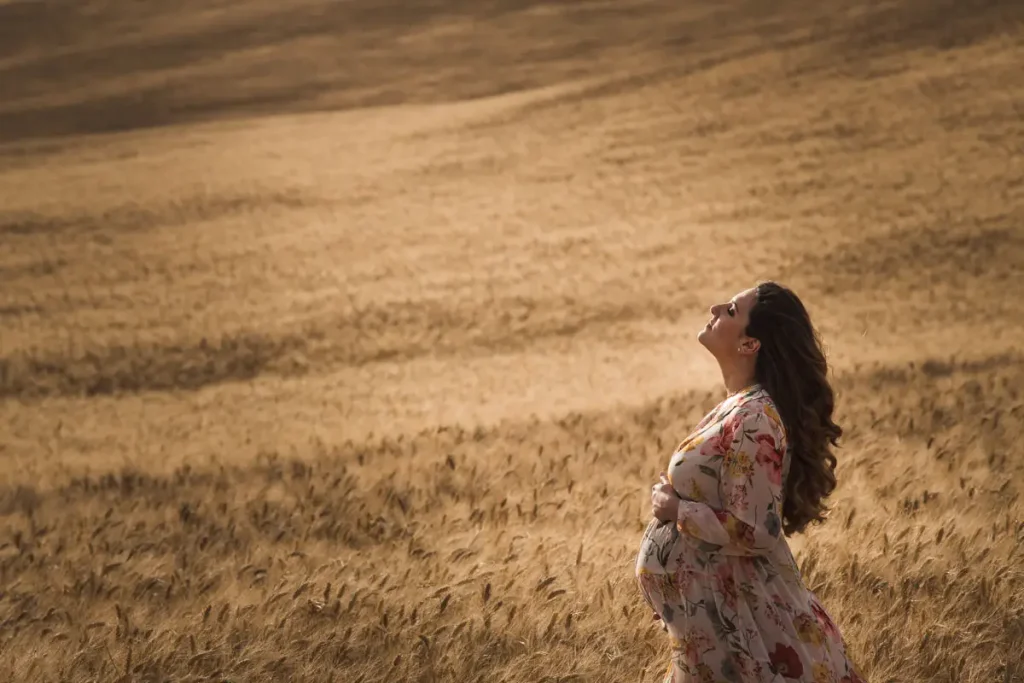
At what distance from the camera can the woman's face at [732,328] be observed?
2988mm

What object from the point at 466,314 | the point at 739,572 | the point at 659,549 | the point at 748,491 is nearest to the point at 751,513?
the point at 748,491

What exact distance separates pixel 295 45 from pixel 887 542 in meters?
33.2

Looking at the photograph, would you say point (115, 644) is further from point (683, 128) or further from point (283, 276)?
point (683, 128)

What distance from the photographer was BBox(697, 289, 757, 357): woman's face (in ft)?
9.80

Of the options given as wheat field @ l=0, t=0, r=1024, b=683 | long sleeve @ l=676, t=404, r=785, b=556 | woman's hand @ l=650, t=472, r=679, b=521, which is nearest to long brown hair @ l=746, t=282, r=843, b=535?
long sleeve @ l=676, t=404, r=785, b=556

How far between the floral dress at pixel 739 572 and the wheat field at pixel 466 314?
0.99 meters

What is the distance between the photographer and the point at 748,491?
108 inches

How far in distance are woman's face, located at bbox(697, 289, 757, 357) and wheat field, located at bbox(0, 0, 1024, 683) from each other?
1394mm

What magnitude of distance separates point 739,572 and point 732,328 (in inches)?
25.9

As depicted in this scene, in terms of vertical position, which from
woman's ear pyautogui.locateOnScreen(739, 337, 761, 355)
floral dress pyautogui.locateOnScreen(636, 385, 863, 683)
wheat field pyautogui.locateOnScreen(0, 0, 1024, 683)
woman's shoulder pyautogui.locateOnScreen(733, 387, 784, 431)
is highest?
woman's ear pyautogui.locateOnScreen(739, 337, 761, 355)

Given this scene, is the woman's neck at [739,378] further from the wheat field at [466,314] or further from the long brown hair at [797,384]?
the wheat field at [466,314]

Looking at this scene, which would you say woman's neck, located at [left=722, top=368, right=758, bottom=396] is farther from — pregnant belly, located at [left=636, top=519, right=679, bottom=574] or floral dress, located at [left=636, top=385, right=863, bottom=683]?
pregnant belly, located at [left=636, top=519, right=679, bottom=574]

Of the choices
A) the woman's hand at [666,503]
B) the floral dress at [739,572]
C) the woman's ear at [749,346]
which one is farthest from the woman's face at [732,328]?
the woman's hand at [666,503]

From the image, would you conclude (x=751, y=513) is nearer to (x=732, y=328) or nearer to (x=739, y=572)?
(x=739, y=572)
